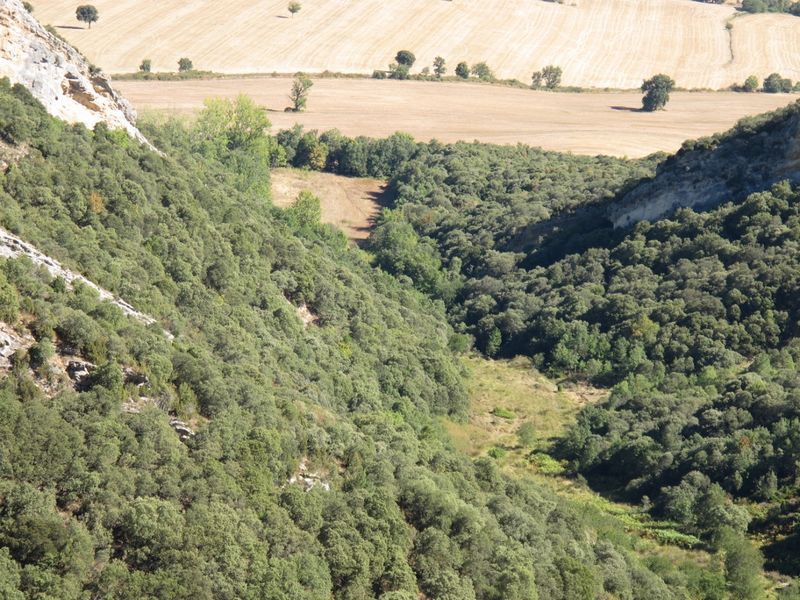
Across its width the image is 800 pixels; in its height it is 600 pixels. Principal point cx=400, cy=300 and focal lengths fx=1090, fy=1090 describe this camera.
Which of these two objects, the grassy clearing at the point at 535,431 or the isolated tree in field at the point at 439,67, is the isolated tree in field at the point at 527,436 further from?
the isolated tree in field at the point at 439,67

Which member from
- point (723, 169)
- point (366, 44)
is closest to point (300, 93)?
point (366, 44)

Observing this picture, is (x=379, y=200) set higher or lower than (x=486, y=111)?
lower

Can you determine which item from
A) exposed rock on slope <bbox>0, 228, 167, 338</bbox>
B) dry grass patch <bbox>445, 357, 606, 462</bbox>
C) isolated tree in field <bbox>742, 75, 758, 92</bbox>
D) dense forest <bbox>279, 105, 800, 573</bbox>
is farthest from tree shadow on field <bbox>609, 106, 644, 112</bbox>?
exposed rock on slope <bbox>0, 228, 167, 338</bbox>

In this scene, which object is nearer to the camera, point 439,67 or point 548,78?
point 439,67

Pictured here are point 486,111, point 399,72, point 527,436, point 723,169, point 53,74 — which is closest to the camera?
point 53,74

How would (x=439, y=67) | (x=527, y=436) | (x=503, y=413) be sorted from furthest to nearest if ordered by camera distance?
(x=439, y=67) → (x=503, y=413) → (x=527, y=436)

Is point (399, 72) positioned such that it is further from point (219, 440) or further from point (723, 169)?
point (219, 440)

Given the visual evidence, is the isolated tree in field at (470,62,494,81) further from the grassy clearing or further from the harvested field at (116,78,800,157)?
the grassy clearing
